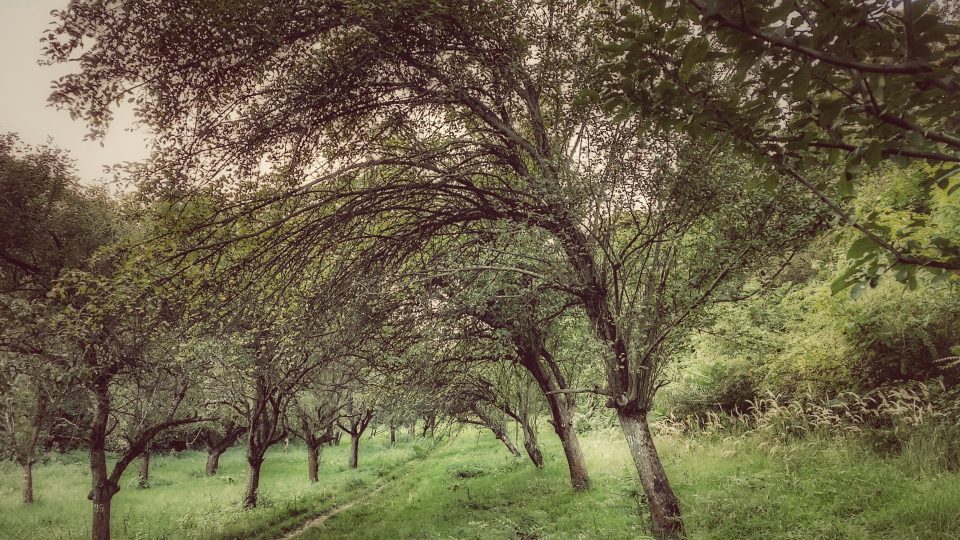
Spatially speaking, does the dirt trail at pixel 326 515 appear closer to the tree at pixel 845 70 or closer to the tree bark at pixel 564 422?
the tree bark at pixel 564 422

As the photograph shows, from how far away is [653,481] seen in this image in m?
6.81

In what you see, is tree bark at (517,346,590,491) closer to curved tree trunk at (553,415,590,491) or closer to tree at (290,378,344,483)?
curved tree trunk at (553,415,590,491)

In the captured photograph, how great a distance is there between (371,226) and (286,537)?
39.9 ft

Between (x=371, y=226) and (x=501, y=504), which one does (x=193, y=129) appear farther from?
(x=501, y=504)

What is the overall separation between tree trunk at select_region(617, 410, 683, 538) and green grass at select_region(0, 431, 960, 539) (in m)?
0.43

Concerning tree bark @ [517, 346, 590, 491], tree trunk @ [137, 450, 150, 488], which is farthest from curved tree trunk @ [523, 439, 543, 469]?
tree trunk @ [137, 450, 150, 488]

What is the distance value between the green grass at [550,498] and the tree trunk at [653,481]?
1.41 ft

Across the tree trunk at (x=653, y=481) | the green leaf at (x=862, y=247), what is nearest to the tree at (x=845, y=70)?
the green leaf at (x=862, y=247)

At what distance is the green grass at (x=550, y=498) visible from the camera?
658 cm

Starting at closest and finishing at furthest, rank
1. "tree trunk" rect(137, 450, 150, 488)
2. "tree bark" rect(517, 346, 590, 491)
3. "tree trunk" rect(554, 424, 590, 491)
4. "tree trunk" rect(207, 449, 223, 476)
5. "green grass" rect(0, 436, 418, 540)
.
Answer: "tree bark" rect(517, 346, 590, 491) → "tree trunk" rect(554, 424, 590, 491) → "green grass" rect(0, 436, 418, 540) → "tree trunk" rect(137, 450, 150, 488) → "tree trunk" rect(207, 449, 223, 476)

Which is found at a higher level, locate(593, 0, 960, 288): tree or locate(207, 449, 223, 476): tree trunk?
locate(593, 0, 960, 288): tree

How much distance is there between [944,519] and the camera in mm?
5625

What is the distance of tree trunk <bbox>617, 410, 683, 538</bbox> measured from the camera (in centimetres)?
674

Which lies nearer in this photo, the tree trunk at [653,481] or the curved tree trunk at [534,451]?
the tree trunk at [653,481]
